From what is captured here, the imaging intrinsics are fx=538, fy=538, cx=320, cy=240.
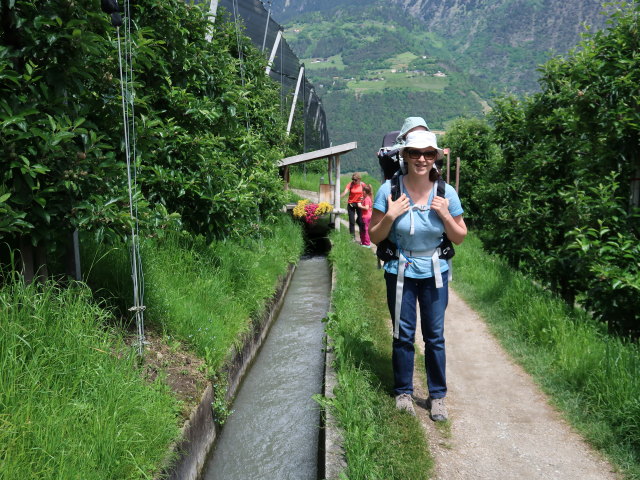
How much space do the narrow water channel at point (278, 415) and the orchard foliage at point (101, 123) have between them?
1633 mm

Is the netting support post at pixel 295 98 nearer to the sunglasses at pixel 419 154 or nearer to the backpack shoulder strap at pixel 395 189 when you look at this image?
the backpack shoulder strap at pixel 395 189

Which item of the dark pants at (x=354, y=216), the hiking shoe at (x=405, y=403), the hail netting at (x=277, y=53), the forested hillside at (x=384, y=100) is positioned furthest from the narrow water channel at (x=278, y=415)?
the forested hillside at (x=384, y=100)

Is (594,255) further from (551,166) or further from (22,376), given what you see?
Answer: (22,376)

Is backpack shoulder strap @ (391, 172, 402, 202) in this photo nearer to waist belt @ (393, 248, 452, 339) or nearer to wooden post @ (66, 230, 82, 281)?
waist belt @ (393, 248, 452, 339)

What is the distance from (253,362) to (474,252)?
7.04 meters

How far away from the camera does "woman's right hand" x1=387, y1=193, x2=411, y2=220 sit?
11.5ft

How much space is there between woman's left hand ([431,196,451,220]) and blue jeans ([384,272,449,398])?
1.65 feet

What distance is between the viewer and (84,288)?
157 inches

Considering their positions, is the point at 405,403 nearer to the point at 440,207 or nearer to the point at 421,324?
the point at 421,324

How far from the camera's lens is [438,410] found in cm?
399

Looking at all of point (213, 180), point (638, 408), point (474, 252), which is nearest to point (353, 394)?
point (638, 408)

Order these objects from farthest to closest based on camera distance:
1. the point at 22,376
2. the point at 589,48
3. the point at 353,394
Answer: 1. the point at 589,48
2. the point at 353,394
3. the point at 22,376

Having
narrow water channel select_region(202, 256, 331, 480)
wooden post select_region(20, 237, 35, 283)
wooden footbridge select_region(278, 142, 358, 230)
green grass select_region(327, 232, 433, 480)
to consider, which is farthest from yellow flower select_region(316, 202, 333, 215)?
wooden post select_region(20, 237, 35, 283)

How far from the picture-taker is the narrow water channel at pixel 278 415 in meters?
4.05
